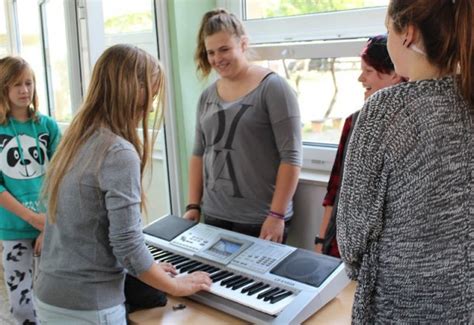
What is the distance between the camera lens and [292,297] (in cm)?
119

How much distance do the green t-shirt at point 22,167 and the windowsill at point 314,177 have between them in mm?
1097

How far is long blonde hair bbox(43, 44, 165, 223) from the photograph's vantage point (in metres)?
1.14

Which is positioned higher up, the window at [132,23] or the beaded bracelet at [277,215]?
the window at [132,23]

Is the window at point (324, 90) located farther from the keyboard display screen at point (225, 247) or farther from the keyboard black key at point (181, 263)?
the keyboard black key at point (181, 263)

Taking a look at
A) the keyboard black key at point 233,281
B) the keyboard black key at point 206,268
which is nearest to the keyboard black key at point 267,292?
the keyboard black key at point 233,281

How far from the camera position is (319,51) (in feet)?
6.67

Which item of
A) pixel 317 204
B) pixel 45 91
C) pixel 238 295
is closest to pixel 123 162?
pixel 238 295

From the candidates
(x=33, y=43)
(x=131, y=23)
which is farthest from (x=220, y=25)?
(x=33, y=43)

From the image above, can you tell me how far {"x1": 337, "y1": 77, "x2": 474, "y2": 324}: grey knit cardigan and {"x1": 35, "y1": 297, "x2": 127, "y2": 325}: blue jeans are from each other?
592 mm

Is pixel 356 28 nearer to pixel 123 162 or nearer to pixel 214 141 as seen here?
pixel 214 141

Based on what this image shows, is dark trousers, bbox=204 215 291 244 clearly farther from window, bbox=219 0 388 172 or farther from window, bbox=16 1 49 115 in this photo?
window, bbox=16 1 49 115

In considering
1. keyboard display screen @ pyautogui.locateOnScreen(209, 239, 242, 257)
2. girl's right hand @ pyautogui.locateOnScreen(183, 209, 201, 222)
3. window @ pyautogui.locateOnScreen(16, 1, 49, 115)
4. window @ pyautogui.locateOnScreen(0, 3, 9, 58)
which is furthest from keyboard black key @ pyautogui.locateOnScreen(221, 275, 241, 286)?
window @ pyautogui.locateOnScreen(0, 3, 9, 58)

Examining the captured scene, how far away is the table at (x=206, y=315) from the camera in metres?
1.20

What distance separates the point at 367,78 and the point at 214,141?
27.0 inches
